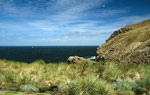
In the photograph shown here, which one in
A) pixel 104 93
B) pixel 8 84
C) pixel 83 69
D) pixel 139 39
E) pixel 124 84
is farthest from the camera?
pixel 139 39

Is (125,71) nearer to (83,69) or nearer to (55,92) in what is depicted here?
(83,69)

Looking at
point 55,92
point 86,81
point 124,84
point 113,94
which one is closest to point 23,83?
point 55,92

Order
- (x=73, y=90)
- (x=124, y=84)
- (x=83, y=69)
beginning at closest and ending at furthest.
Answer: (x=73, y=90) < (x=124, y=84) < (x=83, y=69)

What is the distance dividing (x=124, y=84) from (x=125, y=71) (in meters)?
2.43

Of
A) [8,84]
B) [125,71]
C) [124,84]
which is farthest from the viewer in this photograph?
[125,71]

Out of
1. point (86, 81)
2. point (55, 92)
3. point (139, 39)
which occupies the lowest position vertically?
point (55, 92)

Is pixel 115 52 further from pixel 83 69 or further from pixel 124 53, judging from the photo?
pixel 83 69

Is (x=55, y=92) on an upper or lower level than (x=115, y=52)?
lower

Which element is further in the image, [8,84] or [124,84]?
[8,84]

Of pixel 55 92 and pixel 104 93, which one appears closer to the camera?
pixel 104 93

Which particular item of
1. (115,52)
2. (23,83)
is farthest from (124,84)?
(115,52)

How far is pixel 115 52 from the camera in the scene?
1516 cm

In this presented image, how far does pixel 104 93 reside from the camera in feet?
16.2

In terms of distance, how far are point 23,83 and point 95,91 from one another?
147 inches
